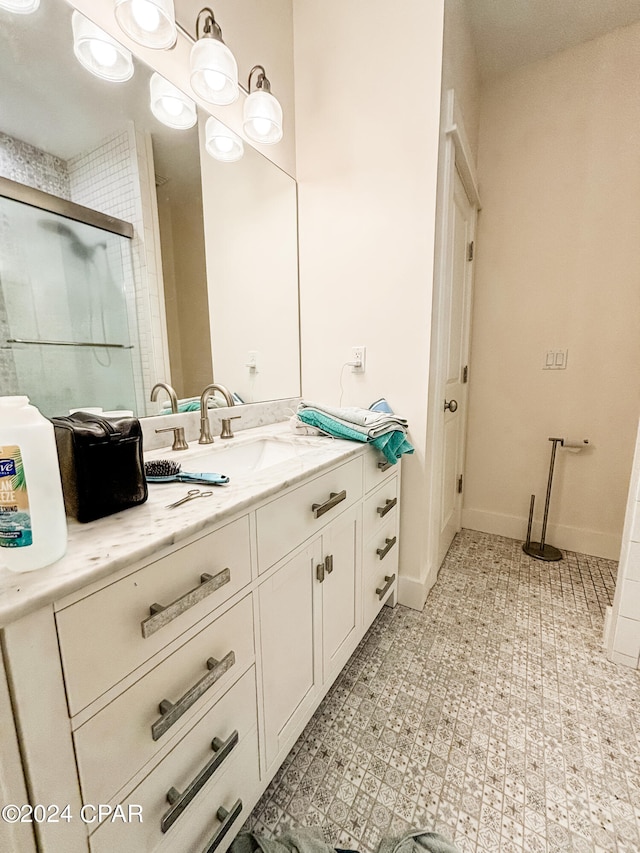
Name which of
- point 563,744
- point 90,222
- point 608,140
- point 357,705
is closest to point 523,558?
point 563,744

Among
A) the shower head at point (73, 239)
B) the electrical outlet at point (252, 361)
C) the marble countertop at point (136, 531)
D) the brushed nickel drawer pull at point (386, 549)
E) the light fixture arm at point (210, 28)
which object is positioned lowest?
the brushed nickel drawer pull at point (386, 549)

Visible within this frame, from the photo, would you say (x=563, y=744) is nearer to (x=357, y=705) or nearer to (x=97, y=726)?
(x=357, y=705)

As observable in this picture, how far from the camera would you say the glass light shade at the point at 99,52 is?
0.86 m

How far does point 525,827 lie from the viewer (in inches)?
32.3

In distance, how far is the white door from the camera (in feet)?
5.20

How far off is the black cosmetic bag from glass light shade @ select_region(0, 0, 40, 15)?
0.91 m

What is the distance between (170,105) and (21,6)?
0.38 meters

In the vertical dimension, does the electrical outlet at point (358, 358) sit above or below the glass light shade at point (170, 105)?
below

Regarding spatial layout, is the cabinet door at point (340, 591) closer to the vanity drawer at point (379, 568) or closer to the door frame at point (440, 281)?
the vanity drawer at point (379, 568)

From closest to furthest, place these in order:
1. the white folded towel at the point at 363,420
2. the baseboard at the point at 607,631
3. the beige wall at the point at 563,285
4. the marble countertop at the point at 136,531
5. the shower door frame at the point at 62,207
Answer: the marble countertop at the point at 136,531 < the shower door frame at the point at 62,207 < the white folded towel at the point at 363,420 < the baseboard at the point at 607,631 < the beige wall at the point at 563,285

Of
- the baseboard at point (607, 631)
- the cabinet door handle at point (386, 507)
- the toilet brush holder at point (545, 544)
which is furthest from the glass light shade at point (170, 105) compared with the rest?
the baseboard at point (607, 631)

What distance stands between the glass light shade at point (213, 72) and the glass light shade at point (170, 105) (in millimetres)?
54

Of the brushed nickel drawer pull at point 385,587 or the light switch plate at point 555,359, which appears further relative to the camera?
the light switch plate at point 555,359

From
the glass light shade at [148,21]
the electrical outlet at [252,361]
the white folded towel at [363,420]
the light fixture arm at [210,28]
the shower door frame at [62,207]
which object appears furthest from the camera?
the electrical outlet at [252,361]
